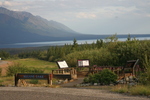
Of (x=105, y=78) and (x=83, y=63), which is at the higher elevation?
(x=83, y=63)

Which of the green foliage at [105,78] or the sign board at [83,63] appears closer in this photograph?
the green foliage at [105,78]

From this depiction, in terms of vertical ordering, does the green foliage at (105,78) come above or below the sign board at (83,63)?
below

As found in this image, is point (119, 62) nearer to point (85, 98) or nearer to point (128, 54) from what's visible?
point (128, 54)

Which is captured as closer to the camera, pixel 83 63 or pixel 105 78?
→ pixel 105 78

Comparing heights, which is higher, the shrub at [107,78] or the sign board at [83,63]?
the sign board at [83,63]

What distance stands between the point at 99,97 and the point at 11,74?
55.9 ft

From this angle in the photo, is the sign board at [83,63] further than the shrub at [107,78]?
Yes

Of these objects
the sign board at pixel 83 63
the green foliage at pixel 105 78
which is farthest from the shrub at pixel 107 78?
the sign board at pixel 83 63

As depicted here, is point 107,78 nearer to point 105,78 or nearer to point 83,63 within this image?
point 105,78

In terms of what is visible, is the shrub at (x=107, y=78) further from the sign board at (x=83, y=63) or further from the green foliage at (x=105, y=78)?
the sign board at (x=83, y=63)

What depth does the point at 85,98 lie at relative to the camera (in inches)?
391

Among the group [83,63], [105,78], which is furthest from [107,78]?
[83,63]

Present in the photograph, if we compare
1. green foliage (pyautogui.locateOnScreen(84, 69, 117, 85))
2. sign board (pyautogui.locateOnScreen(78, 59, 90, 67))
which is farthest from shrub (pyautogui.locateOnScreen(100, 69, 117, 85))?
sign board (pyautogui.locateOnScreen(78, 59, 90, 67))

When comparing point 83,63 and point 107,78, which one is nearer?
point 107,78
